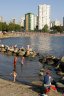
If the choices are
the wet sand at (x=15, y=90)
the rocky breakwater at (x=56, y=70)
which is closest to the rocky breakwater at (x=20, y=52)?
the rocky breakwater at (x=56, y=70)

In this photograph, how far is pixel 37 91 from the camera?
800 inches

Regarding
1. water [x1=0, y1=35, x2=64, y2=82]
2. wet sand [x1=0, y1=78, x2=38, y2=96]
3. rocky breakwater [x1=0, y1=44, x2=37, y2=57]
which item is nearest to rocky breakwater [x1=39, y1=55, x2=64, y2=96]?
water [x1=0, y1=35, x2=64, y2=82]

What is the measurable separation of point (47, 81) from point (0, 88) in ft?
12.4

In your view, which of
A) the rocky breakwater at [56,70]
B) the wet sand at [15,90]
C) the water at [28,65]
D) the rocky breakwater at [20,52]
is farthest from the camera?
the rocky breakwater at [20,52]

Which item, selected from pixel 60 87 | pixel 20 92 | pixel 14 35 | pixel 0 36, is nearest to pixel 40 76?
pixel 60 87

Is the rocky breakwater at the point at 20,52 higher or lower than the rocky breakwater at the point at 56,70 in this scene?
lower

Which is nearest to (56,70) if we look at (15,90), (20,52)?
(15,90)

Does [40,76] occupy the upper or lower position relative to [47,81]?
lower

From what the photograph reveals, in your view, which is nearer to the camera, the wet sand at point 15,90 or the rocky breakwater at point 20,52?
the wet sand at point 15,90

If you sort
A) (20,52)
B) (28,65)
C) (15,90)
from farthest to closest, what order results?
(20,52)
(28,65)
(15,90)

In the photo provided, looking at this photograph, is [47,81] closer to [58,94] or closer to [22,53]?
[58,94]

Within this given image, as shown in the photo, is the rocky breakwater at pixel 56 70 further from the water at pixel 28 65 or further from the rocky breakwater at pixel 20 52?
the rocky breakwater at pixel 20 52

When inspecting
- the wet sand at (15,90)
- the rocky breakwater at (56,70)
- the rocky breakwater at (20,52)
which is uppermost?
the wet sand at (15,90)

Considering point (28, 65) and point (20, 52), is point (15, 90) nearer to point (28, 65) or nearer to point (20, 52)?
point (28, 65)
